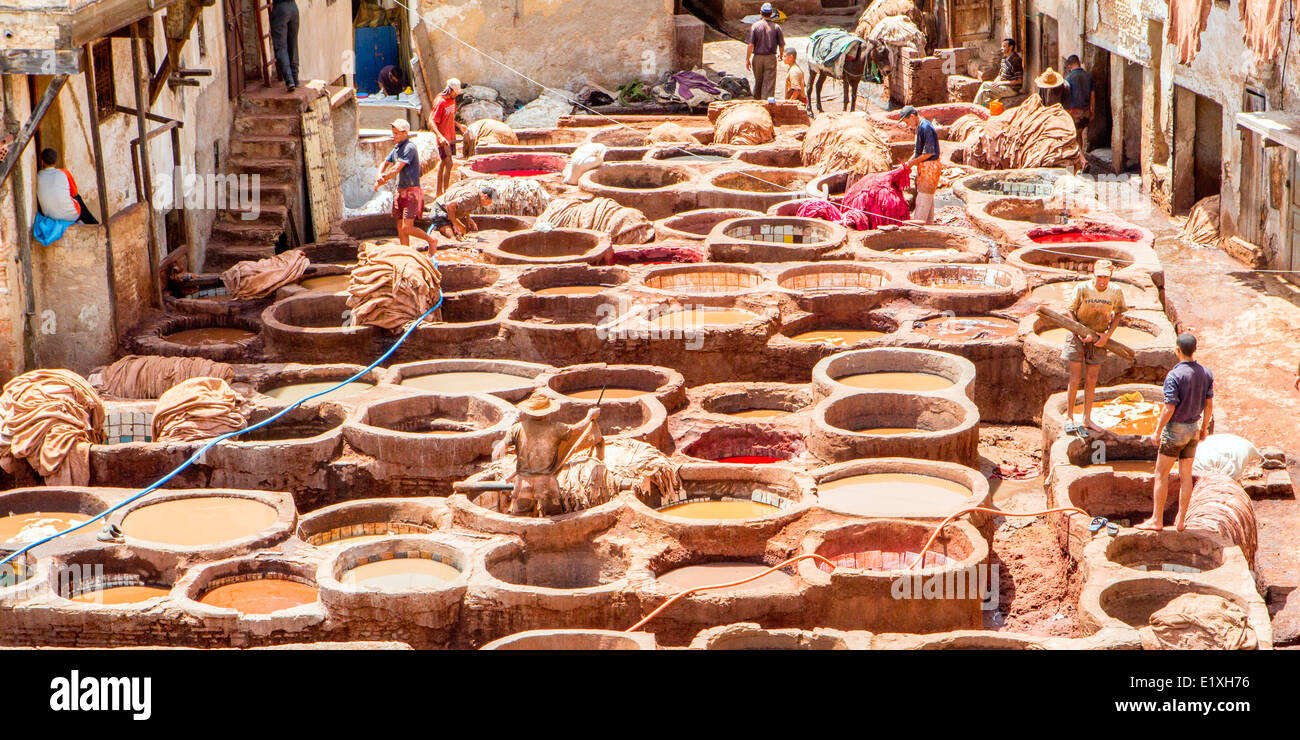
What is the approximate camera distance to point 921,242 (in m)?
17.5

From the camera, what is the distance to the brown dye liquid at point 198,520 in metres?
10.9

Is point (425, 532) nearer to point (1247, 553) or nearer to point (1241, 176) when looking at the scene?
point (1247, 553)

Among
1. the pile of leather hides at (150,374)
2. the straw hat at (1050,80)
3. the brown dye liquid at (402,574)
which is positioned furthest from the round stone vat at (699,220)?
the brown dye liquid at (402,574)

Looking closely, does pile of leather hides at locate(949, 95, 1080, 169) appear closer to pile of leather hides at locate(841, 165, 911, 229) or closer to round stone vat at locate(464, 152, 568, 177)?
pile of leather hides at locate(841, 165, 911, 229)

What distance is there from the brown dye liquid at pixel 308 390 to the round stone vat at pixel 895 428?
4.04 metres

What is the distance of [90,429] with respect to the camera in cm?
1214

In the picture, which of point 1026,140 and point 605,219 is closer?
point 605,219

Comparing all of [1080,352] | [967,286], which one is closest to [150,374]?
[1080,352]

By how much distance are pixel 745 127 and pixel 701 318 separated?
26.1 ft

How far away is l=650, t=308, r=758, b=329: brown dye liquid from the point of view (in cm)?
1482

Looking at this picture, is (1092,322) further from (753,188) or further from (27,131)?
(753,188)

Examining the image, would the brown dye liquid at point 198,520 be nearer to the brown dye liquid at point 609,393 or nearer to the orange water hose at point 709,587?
the orange water hose at point 709,587

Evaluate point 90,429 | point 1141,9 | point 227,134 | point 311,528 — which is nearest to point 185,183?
point 227,134

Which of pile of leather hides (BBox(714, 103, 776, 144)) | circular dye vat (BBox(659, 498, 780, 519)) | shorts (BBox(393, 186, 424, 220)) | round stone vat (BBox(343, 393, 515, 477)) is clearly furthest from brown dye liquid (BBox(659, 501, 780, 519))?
pile of leather hides (BBox(714, 103, 776, 144))
